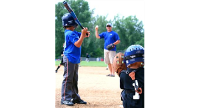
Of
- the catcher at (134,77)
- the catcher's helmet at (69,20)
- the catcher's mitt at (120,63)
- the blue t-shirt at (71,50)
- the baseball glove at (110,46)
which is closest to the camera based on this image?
the catcher at (134,77)

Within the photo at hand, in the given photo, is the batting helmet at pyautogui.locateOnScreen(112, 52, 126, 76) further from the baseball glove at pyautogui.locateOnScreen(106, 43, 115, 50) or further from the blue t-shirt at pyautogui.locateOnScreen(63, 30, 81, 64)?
the baseball glove at pyautogui.locateOnScreen(106, 43, 115, 50)

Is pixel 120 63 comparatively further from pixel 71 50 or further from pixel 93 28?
pixel 93 28

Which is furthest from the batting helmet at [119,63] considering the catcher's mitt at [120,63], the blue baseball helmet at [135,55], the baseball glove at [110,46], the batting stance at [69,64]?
the baseball glove at [110,46]

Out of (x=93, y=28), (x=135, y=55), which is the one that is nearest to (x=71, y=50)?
(x=135, y=55)

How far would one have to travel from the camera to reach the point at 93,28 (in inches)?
2119

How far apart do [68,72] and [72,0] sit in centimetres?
4454

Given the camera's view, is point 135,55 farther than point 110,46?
No

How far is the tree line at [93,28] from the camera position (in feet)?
149

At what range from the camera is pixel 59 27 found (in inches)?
1746

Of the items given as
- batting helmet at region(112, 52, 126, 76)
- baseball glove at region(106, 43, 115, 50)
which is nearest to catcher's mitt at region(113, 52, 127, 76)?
batting helmet at region(112, 52, 126, 76)

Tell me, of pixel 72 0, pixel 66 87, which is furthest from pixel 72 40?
pixel 72 0

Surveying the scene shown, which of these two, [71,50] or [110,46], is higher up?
[110,46]

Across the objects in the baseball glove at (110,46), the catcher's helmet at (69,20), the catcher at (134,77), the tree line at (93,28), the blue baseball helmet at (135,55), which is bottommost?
the catcher at (134,77)

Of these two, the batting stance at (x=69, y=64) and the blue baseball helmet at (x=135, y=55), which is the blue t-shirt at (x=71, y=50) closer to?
the batting stance at (x=69, y=64)
